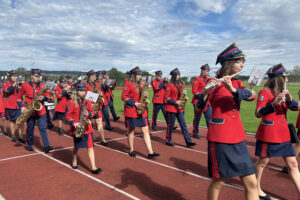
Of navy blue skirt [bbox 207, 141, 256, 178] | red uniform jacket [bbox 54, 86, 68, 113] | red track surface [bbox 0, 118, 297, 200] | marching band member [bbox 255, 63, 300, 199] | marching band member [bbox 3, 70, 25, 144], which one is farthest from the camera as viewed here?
red uniform jacket [bbox 54, 86, 68, 113]

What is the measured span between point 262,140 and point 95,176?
11.1ft

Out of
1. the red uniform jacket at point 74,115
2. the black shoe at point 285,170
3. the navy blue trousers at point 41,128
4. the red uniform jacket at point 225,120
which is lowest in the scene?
the black shoe at point 285,170

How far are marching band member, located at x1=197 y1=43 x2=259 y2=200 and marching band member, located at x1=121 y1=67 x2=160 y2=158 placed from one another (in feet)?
10.4

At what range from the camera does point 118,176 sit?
4895 millimetres

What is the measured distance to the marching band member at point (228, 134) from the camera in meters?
2.65

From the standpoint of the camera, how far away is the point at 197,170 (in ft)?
17.2

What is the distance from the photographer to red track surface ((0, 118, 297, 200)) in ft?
13.5

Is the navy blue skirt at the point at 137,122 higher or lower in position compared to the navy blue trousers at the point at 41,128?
higher

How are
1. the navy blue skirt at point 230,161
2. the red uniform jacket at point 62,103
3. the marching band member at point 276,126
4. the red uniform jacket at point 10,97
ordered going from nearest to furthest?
the navy blue skirt at point 230,161 < the marching band member at point 276,126 < the red uniform jacket at point 10,97 < the red uniform jacket at point 62,103

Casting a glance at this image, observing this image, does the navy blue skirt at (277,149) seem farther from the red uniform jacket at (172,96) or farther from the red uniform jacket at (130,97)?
the red uniform jacket at (172,96)

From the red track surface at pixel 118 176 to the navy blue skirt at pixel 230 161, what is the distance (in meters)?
1.53

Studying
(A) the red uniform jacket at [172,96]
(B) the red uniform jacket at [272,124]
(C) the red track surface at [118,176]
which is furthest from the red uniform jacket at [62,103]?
(B) the red uniform jacket at [272,124]

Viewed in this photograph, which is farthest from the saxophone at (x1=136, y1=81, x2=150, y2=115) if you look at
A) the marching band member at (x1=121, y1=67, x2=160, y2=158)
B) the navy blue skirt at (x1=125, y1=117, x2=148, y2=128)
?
the navy blue skirt at (x1=125, y1=117, x2=148, y2=128)

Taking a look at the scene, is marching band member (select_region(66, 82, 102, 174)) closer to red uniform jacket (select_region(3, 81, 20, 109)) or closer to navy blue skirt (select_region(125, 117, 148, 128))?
navy blue skirt (select_region(125, 117, 148, 128))
